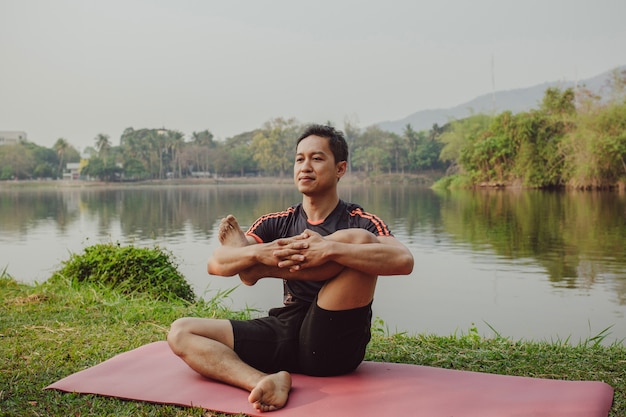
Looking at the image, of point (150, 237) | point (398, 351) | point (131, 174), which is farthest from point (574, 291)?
point (131, 174)

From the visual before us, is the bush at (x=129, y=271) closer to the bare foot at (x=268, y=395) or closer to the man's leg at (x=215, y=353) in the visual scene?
the man's leg at (x=215, y=353)

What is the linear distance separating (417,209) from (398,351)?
662 inches

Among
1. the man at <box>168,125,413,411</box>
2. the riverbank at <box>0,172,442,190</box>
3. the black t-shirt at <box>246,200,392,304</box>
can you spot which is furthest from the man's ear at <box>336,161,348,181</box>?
the riverbank at <box>0,172,442,190</box>

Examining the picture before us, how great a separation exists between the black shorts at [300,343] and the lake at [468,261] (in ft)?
7.70

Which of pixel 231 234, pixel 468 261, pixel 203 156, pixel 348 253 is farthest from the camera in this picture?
pixel 203 156

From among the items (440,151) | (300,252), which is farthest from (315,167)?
(440,151)

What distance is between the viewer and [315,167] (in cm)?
274

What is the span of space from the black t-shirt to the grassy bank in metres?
0.63

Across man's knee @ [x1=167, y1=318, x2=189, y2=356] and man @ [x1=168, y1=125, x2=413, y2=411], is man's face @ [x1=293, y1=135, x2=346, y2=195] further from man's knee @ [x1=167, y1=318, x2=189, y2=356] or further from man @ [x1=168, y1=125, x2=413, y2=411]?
man's knee @ [x1=167, y1=318, x2=189, y2=356]

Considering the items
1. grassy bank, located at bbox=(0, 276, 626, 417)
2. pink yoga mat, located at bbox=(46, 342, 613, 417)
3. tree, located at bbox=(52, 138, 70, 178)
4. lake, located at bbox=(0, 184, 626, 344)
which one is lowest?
lake, located at bbox=(0, 184, 626, 344)

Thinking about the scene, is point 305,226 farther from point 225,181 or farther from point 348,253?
point 225,181

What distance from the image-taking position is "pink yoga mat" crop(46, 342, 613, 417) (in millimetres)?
2387

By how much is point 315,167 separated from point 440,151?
175ft

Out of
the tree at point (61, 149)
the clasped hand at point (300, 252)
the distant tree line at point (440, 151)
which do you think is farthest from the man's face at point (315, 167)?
the tree at point (61, 149)
